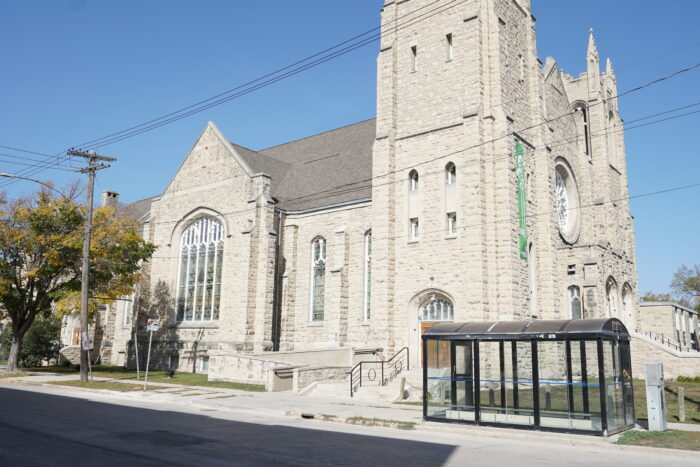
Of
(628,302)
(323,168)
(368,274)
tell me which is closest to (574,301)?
(628,302)

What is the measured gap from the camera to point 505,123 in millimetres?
23734

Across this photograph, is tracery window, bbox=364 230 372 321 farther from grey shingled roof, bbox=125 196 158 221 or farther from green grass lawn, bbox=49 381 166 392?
grey shingled roof, bbox=125 196 158 221

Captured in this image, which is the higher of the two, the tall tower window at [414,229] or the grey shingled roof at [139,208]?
the grey shingled roof at [139,208]

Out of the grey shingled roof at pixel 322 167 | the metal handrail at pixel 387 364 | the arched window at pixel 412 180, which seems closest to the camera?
the metal handrail at pixel 387 364

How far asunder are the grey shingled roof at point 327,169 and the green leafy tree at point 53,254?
8.79 metres

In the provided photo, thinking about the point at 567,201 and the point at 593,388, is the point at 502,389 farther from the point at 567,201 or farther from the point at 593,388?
the point at 567,201

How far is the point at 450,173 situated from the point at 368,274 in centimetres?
668

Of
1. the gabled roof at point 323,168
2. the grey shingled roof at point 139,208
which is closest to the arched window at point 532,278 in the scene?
the gabled roof at point 323,168

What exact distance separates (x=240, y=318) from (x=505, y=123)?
15701 millimetres

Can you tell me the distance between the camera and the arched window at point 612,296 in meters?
29.7

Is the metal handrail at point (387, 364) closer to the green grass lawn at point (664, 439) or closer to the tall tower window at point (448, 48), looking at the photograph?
the green grass lawn at point (664, 439)

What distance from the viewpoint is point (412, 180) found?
26.0m

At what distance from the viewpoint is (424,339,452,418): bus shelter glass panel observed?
13805 millimetres

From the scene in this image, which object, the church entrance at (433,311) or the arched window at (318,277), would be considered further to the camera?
the arched window at (318,277)
